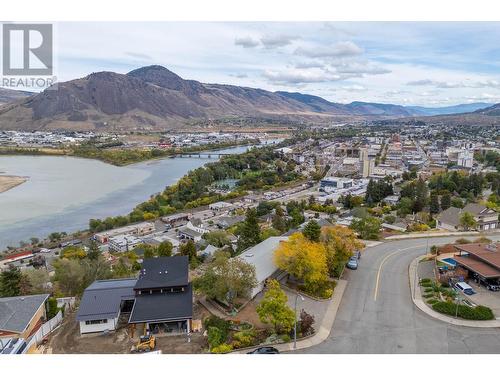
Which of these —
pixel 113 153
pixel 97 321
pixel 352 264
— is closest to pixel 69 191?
pixel 113 153

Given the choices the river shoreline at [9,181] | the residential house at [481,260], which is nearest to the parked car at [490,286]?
the residential house at [481,260]

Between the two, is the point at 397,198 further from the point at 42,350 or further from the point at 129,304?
the point at 42,350

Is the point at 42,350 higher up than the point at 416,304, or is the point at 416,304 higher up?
the point at 416,304

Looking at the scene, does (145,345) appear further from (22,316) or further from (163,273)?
(22,316)

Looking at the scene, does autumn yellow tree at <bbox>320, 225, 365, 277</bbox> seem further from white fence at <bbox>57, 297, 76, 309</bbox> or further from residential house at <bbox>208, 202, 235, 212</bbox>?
residential house at <bbox>208, 202, 235, 212</bbox>

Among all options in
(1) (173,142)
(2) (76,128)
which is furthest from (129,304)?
(2) (76,128)

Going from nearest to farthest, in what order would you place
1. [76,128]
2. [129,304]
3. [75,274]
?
[129,304], [75,274], [76,128]
